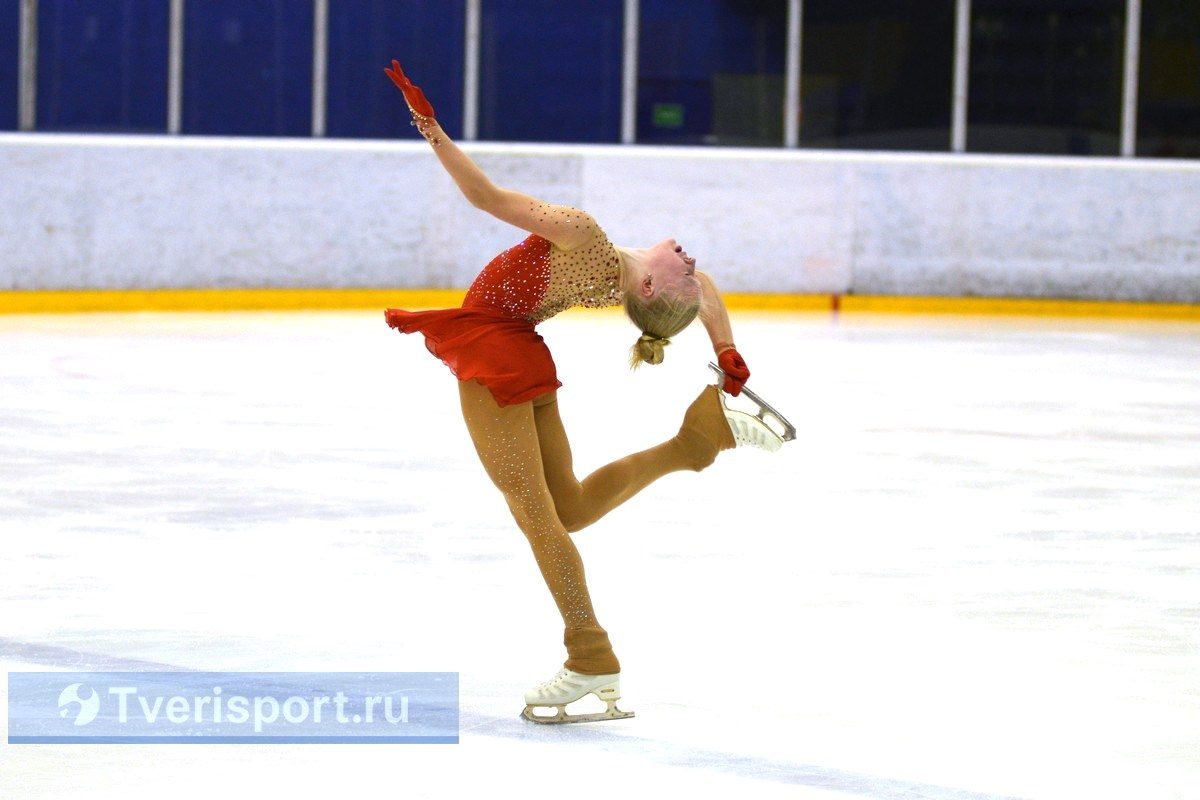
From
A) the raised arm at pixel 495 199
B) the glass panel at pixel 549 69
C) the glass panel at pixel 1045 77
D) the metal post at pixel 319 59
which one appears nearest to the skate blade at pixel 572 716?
the raised arm at pixel 495 199

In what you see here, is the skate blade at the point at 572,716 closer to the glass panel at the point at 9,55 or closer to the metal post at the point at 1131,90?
the glass panel at the point at 9,55

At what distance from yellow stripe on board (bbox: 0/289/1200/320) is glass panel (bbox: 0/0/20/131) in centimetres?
208

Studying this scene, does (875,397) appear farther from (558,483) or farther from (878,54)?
(878,54)

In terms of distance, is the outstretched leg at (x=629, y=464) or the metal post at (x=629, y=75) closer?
the outstretched leg at (x=629, y=464)

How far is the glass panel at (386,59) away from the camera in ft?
55.6

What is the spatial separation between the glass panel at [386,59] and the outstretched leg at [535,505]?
1316 centimetres

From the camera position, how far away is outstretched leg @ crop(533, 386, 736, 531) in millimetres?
4129

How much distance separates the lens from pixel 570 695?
3949 millimetres

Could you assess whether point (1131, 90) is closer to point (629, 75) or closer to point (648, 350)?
point (629, 75)

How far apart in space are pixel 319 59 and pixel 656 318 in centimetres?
1347

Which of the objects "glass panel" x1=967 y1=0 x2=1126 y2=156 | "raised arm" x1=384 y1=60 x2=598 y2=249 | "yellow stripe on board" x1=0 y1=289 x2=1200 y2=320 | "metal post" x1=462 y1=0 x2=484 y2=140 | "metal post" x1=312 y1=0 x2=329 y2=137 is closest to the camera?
"raised arm" x1=384 y1=60 x2=598 y2=249

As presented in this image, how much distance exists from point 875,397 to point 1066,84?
8.19 metres

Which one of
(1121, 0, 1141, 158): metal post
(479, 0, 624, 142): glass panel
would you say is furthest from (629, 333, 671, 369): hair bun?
(1121, 0, 1141, 158): metal post

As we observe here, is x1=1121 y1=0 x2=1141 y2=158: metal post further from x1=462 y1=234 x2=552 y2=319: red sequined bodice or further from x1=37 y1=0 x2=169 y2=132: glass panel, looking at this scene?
x1=462 y1=234 x2=552 y2=319: red sequined bodice
